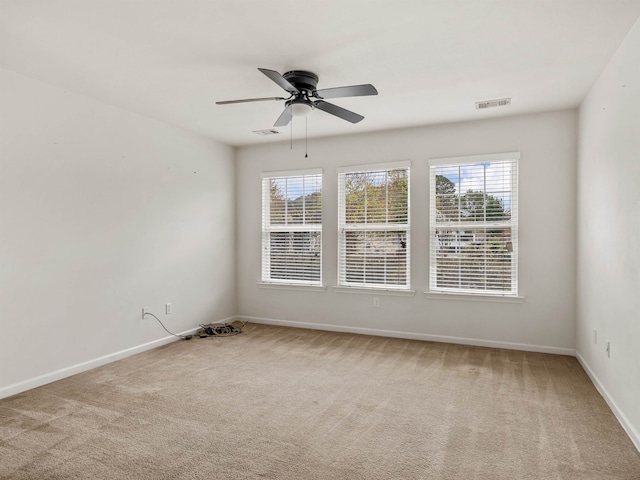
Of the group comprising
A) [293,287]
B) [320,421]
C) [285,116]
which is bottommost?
[320,421]

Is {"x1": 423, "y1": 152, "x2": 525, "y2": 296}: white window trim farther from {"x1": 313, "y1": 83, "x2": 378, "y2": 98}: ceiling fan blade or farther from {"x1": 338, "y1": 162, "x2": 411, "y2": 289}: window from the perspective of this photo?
{"x1": 313, "y1": 83, "x2": 378, "y2": 98}: ceiling fan blade

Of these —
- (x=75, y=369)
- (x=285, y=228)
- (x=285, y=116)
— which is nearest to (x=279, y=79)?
(x=285, y=116)

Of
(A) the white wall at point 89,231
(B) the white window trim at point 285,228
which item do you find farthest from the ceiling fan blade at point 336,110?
(A) the white wall at point 89,231

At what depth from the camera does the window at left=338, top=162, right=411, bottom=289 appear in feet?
16.9

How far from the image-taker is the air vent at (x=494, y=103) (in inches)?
159

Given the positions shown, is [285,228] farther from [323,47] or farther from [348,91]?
[323,47]

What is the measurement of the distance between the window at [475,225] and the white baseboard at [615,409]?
1.11 metres

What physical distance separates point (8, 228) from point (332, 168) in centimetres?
363

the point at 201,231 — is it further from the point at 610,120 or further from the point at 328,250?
the point at 610,120

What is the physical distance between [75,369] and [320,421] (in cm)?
252

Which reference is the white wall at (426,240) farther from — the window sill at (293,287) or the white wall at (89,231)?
the white wall at (89,231)

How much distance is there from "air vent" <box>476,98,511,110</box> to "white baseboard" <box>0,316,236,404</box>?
4416mm

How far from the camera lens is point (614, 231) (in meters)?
3.03

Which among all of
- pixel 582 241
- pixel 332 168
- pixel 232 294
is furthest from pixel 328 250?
pixel 582 241
